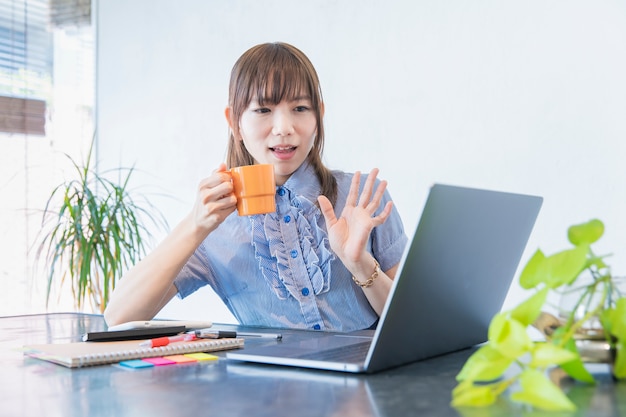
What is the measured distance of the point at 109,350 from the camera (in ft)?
3.71

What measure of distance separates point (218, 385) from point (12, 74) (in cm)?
340

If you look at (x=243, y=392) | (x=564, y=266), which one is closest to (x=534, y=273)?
(x=564, y=266)

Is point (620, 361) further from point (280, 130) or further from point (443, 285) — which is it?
point (280, 130)

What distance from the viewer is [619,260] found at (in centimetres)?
266

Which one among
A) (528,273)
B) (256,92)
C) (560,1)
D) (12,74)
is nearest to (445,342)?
(528,273)

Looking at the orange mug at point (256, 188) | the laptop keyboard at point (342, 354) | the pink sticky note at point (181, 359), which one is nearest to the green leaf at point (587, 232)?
the laptop keyboard at point (342, 354)

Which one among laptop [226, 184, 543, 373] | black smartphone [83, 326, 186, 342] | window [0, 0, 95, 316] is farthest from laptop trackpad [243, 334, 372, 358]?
window [0, 0, 95, 316]

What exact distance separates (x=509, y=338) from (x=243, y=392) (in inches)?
12.5

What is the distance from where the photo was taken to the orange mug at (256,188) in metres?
1.40

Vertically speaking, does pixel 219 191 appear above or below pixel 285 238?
above

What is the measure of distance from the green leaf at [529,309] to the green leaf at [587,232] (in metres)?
0.09

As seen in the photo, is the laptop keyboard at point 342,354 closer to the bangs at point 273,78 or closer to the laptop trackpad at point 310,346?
the laptop trackpad at point 310,346

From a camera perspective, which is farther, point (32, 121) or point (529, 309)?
point (32, 121)

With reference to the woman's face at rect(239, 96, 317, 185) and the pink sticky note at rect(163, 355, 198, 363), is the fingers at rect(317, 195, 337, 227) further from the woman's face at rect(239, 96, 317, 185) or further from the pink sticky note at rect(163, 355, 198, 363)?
the pink sticky note at rect(163, 355, 198, 363)
